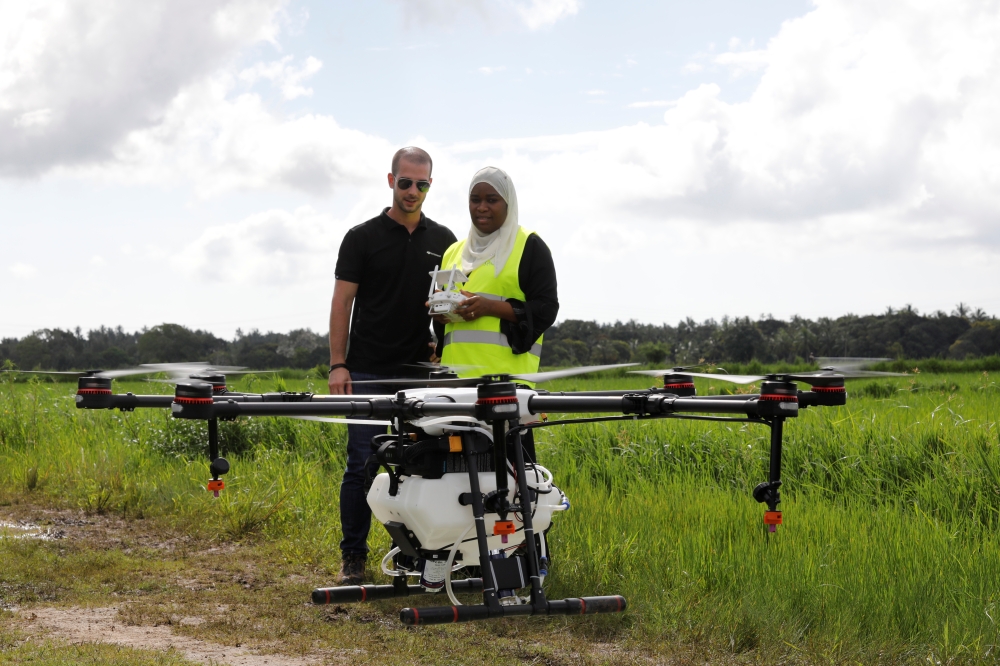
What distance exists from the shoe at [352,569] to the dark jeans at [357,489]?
0.03m

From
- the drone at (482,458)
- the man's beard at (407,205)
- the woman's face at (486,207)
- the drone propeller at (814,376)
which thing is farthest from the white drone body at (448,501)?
the man's beard at (407,205)

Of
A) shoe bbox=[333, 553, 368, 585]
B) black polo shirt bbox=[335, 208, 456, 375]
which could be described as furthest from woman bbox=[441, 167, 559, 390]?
shoe bbox=[333, 553, 368, 585]

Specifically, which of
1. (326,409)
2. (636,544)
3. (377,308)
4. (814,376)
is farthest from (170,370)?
(636,544)

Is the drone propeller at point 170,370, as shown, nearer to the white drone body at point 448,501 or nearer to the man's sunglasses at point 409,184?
the white drone body at point 448,501

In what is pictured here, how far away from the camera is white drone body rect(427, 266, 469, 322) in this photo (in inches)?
191

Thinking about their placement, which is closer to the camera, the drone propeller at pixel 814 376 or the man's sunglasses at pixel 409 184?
the drone propeller at pixel 814 376

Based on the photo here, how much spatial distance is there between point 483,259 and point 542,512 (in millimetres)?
1467

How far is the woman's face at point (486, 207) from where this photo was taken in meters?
4.98

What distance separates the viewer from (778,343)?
5672 cm

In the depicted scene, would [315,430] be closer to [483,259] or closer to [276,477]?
[276,477]

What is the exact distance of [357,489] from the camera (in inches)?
231

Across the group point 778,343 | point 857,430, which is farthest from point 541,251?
point 778,343

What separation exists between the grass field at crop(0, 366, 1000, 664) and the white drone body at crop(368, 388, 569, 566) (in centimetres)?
74

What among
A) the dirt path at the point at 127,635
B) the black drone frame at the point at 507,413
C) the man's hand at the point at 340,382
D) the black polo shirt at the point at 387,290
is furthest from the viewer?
the black polo shirt at the point at 387,290
